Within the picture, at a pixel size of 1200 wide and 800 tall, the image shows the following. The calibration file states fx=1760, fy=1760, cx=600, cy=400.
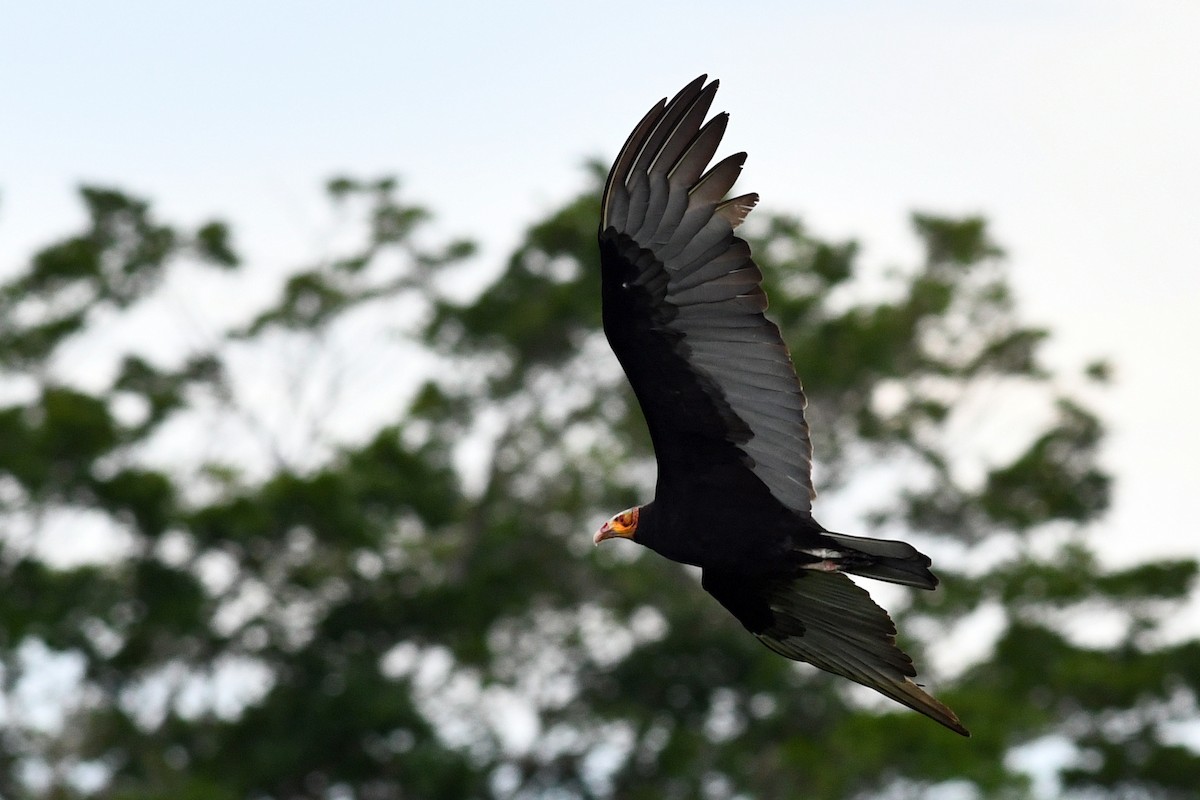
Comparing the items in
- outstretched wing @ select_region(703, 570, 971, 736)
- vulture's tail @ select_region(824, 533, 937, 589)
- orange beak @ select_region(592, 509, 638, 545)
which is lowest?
vulture's tail @ select_region(824, 533, 937, 589)

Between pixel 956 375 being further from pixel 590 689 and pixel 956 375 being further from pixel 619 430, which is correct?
pixel 590 689

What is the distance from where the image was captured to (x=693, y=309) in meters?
4.60

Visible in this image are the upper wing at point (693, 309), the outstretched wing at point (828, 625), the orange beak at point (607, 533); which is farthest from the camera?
the orange beak at point (607, 533)

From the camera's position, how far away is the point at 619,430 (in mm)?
16422

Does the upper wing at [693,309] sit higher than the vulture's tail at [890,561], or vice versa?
the upper wing at [693,309]

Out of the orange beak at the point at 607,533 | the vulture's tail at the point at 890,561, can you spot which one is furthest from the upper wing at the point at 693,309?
the orange beak at the point at 607,533

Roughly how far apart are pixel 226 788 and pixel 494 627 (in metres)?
3.04

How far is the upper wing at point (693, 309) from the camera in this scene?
443 centimetres

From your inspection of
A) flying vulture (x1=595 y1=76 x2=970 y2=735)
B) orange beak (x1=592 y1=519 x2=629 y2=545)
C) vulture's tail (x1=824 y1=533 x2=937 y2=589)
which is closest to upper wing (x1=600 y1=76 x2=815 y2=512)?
flying vulture (x1=595 y1=76 x2=970 y2=735)

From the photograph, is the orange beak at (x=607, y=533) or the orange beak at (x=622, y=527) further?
the orange beak at (x=607, y=533)

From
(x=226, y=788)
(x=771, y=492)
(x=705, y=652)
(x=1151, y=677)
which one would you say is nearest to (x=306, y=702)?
(x=226, y=788)

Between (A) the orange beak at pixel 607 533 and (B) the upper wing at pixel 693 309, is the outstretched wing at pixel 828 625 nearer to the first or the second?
(A) the orange beak at pixel 607 533

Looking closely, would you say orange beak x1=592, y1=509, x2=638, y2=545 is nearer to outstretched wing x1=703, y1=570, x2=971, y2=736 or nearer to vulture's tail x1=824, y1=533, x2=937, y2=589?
outstretched wing x1=703, y1=570, x2=971, y2=736

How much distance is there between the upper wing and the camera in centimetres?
443
